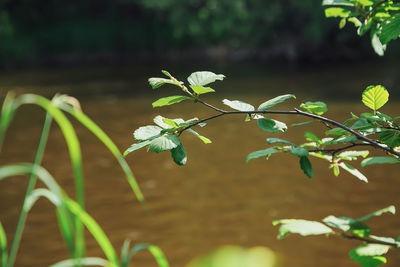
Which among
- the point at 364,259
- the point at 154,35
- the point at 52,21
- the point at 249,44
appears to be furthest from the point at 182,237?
the point at 52,21

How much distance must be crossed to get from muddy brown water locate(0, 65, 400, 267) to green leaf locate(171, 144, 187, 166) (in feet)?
14.9

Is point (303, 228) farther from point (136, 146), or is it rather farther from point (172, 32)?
point (172, 32)

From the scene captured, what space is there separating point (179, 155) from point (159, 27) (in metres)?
32.9

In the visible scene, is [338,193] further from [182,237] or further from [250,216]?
[182,237]

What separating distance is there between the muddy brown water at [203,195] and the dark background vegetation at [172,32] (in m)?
13.1

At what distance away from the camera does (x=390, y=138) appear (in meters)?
1.53

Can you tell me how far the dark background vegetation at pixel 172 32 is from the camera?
27109 millimetres

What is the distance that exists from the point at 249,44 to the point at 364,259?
91.9ft

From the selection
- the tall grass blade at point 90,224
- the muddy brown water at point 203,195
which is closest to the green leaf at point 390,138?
the tall grass blade at point 90,224

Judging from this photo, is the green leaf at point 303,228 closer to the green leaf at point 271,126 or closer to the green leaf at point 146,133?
the green leaf at point 271,126

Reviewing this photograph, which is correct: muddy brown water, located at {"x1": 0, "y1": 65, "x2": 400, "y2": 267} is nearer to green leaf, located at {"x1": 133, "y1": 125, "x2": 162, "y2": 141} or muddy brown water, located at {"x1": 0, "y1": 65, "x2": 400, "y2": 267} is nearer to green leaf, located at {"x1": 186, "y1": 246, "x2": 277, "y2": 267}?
green leaf, located at {"x1": 133, "y1": 125, "x2": 162, "y2": 141}

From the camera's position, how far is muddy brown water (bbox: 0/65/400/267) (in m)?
6.38

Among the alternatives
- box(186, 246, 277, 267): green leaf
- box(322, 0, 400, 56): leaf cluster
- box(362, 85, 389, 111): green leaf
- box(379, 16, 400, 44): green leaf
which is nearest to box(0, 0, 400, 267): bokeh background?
box(322, 0, 400, 56): leaf cluster

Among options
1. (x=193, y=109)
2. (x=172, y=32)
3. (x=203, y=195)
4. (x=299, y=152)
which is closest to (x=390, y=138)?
(x=299, y=152)
